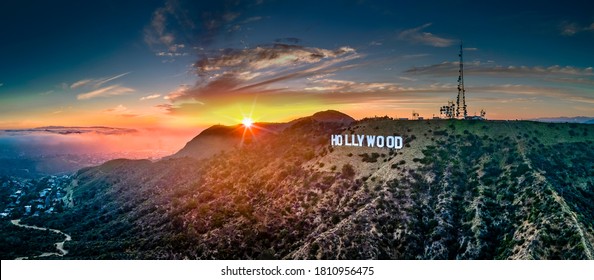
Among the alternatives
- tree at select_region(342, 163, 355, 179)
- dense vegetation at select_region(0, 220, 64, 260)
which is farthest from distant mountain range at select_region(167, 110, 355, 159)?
dense vegetation at select_region(0, 220, 64, 260)

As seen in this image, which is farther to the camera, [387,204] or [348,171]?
[348,171]

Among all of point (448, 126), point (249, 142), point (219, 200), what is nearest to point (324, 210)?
point (219, 200)

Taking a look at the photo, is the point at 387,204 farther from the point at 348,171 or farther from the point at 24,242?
the point at 24,242

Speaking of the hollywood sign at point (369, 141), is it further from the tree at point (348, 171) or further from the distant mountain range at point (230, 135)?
the distant mountain range at point (230, 135)

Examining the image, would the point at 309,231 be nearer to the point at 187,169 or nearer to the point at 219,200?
the point at 219,200

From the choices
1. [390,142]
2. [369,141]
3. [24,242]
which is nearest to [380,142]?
[390,142]

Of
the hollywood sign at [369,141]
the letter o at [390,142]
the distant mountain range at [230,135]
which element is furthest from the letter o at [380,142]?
the distant mountain range at [230,135]
